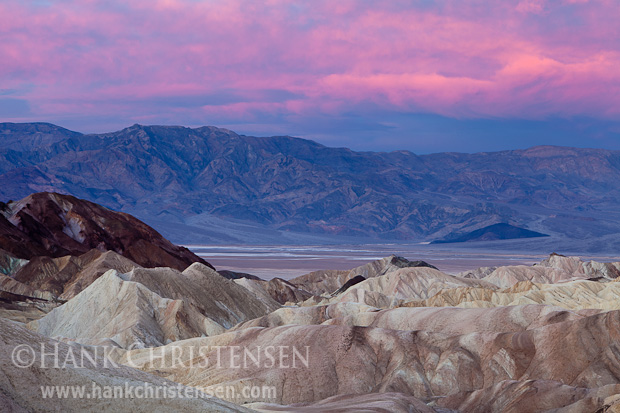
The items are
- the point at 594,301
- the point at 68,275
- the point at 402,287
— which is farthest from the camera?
the point at 402,287

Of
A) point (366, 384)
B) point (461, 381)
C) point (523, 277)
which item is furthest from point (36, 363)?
point (523, 277)

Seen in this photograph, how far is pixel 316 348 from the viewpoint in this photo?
136ft

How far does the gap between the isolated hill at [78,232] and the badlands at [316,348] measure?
22.8 metres

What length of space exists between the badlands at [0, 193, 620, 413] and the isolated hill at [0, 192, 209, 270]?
22.8 metres

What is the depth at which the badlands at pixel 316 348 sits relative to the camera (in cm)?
2550

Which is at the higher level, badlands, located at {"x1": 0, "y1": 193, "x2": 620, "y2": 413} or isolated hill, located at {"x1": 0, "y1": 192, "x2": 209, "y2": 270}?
isolated hill, located at {"x1": 0, "y1": 192, "x2": 209, "y2": 270}

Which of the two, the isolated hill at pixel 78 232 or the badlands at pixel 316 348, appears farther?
the isolated hill at pixel 78 232

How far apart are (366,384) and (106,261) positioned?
5093cm

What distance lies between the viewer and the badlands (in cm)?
2550

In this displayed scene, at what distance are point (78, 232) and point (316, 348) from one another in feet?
243

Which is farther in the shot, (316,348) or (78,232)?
(78,232)

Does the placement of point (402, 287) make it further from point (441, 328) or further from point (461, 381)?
point (461, 381)

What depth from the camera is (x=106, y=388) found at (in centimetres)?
2350

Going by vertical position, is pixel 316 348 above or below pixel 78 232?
below
